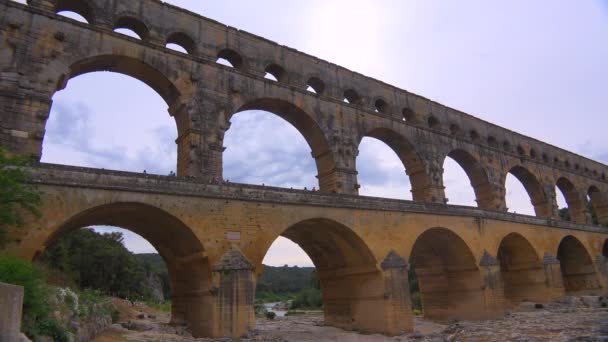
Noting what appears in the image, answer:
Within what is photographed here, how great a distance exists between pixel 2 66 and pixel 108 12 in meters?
4.30

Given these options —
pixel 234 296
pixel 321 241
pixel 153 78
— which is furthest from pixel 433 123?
pixel 234 296

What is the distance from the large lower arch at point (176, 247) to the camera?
1370 centimetres

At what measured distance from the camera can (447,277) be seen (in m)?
23.0

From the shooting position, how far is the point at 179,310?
16.6 metres

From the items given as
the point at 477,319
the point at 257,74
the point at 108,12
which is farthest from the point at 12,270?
the point at 477,319

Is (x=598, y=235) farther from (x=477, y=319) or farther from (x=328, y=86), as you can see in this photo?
(x=328, y=86)

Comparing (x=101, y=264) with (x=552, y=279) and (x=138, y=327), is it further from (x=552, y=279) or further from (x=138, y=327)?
(x=552, y=279)

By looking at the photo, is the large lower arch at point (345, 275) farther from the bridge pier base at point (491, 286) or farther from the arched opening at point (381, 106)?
the arched opening at point (381, 106)

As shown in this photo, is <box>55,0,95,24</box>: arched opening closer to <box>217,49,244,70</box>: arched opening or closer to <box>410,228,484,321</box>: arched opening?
<box>217,49,244,70</box>: arched opening

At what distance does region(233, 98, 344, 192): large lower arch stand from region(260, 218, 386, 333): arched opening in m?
2.54

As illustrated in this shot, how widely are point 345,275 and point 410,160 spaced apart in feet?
27.3

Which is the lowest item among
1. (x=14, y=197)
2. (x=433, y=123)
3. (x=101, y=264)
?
(x=101, y=264)

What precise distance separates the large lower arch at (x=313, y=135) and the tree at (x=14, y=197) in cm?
1032

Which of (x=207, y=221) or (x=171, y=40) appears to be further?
(x=171, y=40)
